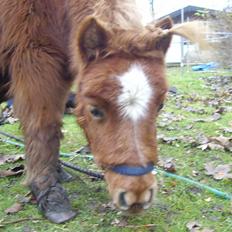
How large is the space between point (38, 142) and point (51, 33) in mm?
809

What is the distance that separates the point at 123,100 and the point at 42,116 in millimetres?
905

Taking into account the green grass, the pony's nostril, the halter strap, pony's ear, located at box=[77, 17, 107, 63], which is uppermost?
pony's ear, located at box=[77, 17, 107, 63]

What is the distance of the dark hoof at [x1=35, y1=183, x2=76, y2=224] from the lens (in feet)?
10.1

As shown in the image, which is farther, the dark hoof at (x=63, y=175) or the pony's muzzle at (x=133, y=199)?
the dark hoof at (x=63, y=175)

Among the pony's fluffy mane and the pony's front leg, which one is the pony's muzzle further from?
the pony's fluffy mane

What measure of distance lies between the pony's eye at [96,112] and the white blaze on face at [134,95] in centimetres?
17

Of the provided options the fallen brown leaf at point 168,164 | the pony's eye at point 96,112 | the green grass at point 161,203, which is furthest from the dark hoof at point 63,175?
the pony's eye at point 96,112

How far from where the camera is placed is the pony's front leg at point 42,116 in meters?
3.07

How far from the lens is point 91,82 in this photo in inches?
102

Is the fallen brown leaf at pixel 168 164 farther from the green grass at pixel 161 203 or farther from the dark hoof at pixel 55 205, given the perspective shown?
the dark hoof at pixel 55 205

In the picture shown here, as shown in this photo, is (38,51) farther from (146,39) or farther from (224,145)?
(224,145)

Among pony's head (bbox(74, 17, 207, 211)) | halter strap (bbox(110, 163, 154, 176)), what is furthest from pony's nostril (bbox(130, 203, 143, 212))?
halter strap (bbox(110, 163, 154, 176))

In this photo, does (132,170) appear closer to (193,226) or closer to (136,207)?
(136,207)

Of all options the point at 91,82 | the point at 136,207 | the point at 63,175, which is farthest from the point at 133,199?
the point at 63,175
